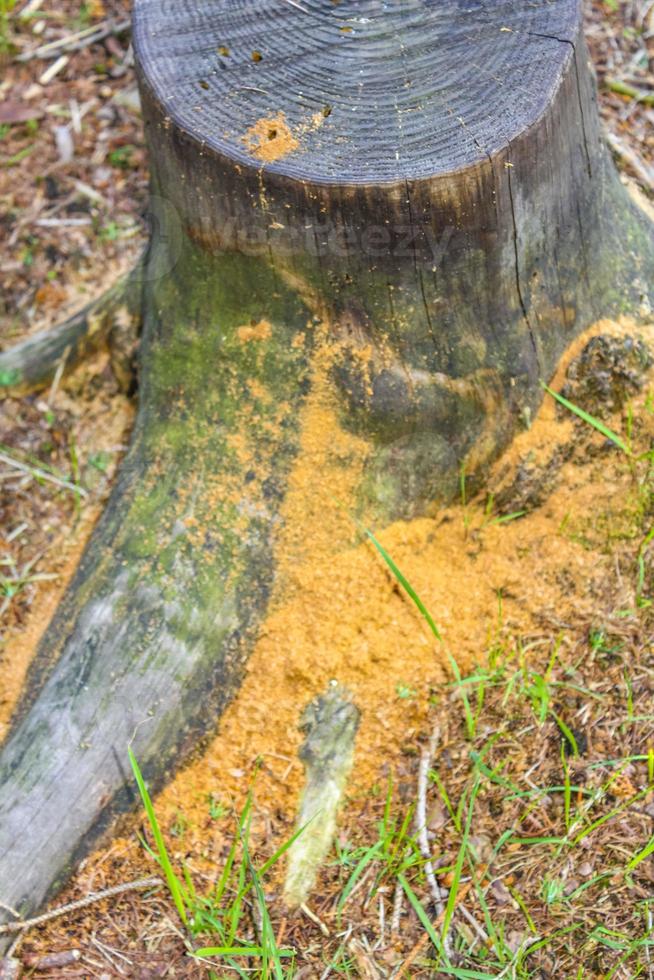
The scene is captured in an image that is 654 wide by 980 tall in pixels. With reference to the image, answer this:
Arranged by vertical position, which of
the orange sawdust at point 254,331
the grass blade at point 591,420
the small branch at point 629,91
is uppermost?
the small branch at point 629,91

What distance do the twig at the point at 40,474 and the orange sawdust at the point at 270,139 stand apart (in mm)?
1364

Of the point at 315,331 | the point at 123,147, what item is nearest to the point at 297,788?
the point at 315,331

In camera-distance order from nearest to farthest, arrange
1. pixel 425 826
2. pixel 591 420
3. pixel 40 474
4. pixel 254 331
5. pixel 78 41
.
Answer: pixel 425 826 < pixel 254 331 < pixel 591 420 < pixel 40 474 < pixel 78 41

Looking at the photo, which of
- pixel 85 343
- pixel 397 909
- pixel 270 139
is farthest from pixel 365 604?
pixel 85 343

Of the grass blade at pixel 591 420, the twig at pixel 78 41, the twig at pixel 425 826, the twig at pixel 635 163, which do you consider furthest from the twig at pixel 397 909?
the twig at pixel 78 41

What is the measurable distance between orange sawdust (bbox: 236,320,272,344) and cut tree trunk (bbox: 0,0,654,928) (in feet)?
0.04

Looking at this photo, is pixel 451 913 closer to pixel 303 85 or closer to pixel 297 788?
pixel 297 788

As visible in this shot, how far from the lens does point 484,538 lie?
252cm

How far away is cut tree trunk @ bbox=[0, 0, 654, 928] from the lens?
1979 millimetres

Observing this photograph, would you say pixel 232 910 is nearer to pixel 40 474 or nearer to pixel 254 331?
pixel 254 331

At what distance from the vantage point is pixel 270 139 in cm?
197

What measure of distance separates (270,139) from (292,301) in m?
0.39

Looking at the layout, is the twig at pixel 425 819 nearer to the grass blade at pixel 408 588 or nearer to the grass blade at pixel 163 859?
the grass blade at pixel 408 588

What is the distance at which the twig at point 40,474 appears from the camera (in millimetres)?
2912
